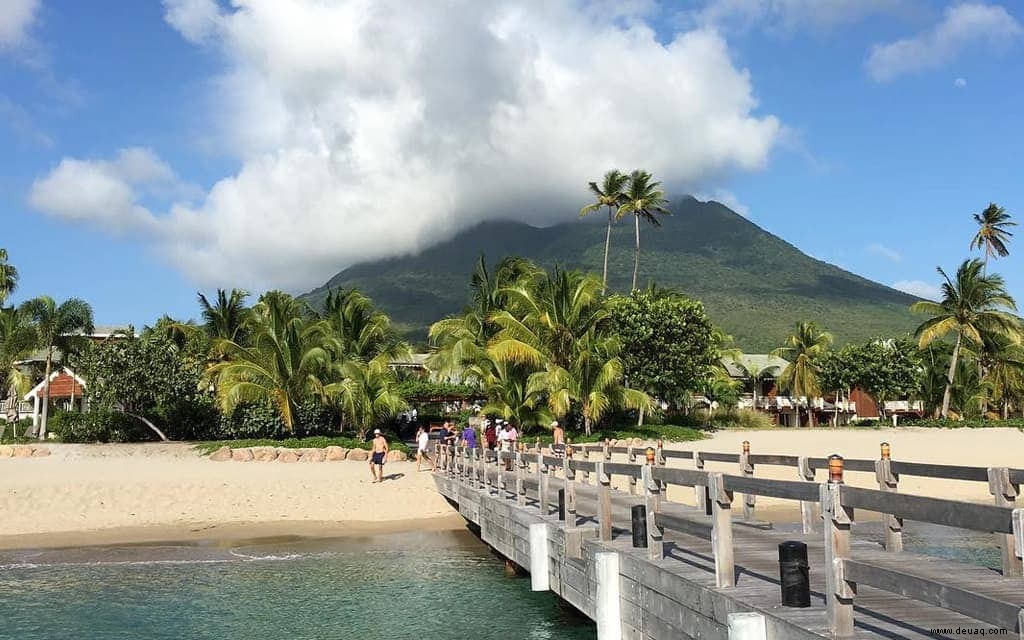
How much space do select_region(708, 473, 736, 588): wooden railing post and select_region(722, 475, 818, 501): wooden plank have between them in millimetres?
72

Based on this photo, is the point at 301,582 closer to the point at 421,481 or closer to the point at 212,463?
the point at 421,481

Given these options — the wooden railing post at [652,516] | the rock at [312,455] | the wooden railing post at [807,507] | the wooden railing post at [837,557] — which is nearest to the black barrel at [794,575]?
the wooden railing post at [837,557]

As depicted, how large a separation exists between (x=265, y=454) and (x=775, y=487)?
94.8ft

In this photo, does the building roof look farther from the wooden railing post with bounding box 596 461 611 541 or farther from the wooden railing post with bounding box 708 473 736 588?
the wooden railing post with bounding box 708 473 736 588

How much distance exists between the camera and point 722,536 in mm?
6379

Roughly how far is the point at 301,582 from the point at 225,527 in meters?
7.85

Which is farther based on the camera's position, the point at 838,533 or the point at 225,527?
the point at 225,527

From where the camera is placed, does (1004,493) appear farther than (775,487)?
Yes

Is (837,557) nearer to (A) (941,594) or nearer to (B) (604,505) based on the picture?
(A) (941,594)

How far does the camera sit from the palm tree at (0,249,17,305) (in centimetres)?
5055

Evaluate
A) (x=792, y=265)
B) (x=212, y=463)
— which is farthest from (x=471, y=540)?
(x=792, y=265)

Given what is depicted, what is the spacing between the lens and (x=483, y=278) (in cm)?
4331

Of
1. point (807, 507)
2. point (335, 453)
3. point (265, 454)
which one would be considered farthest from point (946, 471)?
point (265, 454)

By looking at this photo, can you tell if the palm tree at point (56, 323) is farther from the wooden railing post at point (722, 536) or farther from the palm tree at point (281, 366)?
the wooden railing post at point (722, 536)
